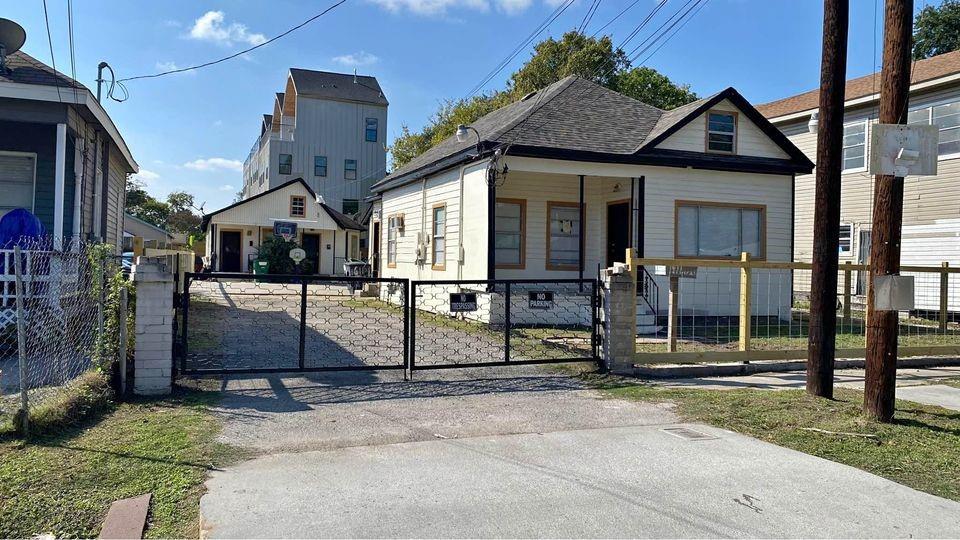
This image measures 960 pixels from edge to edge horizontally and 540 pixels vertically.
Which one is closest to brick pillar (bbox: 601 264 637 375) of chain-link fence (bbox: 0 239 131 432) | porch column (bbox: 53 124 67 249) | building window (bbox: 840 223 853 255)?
chain-link fence (bbox: 0 239 131 432)

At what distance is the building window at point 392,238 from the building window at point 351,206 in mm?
22889

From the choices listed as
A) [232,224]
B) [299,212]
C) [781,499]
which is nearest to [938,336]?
[781,499]

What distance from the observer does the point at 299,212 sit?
34.5m

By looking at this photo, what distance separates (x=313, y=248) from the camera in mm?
36500

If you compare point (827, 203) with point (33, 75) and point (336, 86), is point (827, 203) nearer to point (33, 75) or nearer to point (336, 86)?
point (33, 75)

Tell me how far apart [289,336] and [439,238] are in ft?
18.1

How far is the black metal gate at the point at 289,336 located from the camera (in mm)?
7590

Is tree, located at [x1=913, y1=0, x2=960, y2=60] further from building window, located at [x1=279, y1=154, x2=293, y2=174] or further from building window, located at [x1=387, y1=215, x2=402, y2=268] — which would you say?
building window, located at [x1=279, y1=154, x2=293, y2=174]

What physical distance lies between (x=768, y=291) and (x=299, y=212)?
82.5 ft

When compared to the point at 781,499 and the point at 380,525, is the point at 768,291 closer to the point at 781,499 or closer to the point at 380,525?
the point at 781,499

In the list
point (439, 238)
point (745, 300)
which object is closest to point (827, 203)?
point (745, 300)

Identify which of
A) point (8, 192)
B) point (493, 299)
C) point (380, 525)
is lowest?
point (380, 525)

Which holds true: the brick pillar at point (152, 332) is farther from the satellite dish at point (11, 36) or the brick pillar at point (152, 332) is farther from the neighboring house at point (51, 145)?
the satellite dish at point (11, 36)

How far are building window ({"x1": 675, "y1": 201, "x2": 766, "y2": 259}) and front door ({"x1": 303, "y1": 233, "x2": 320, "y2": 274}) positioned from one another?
25.0 meters
